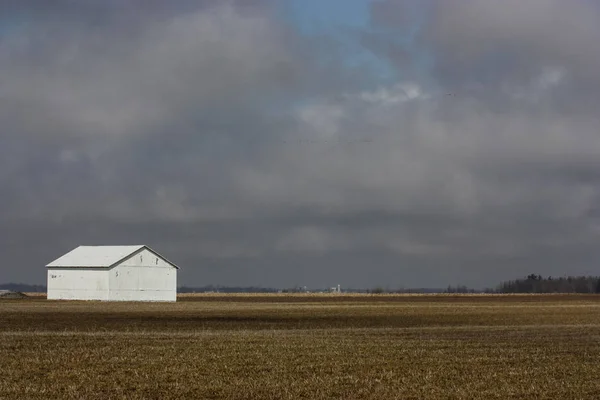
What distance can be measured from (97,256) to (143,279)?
22.0 ft

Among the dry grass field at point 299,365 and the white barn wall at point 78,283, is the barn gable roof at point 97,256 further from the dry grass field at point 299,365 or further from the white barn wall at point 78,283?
the dry grass field at point 299,365

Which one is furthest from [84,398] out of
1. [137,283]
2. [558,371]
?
[137,283]

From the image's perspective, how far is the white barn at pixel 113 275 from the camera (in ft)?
337

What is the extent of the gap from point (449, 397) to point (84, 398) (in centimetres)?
827

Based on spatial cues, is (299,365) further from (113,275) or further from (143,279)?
(143,279)

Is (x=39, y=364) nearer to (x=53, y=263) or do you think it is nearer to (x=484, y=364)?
(x=484, y=364)

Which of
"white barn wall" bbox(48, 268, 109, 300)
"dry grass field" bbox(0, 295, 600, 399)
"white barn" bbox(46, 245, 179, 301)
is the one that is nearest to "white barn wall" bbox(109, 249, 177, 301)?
"white barn" bbox(46, 245, 179, 301)

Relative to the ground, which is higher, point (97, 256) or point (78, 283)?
point (97, 256)

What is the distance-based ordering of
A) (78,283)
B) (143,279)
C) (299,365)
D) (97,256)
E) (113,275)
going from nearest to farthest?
(299,365) < (113,275) < (78,283) < (143,279) < (97,256)

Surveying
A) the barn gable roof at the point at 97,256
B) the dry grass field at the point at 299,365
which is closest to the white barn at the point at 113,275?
the barn gable roof at the point at 97,256

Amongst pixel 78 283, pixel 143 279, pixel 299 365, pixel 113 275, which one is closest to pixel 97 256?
pixel 78 283

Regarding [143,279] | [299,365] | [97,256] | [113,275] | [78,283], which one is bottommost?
[299,365]

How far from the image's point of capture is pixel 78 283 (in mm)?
104500

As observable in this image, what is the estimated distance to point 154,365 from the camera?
2512 centimetres
